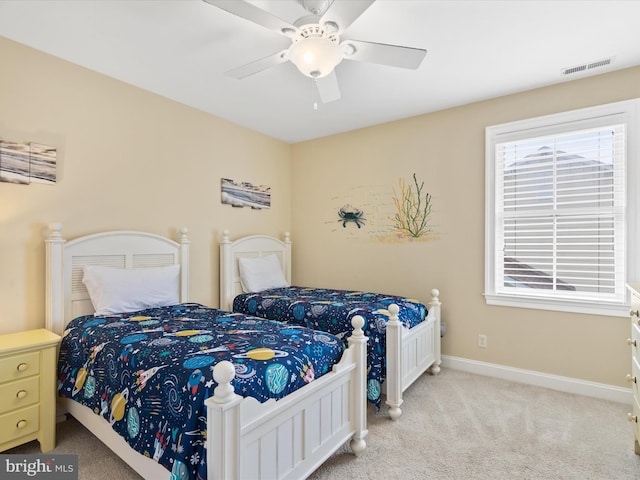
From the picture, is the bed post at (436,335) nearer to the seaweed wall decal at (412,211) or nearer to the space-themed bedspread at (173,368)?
the seaweed wall decal at (412,211)

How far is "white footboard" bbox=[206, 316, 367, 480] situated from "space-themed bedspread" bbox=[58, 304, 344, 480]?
0.24 feet

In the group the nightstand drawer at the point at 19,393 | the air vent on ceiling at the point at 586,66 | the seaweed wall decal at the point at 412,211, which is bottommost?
the nightstand drawer at the point at 19,393

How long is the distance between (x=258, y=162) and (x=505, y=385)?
3.36m

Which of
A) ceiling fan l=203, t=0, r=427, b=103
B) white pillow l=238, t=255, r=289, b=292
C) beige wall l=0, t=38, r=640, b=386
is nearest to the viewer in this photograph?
ceiling fan l=203, t=0, r=427, b=103

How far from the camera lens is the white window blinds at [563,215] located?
2.67m

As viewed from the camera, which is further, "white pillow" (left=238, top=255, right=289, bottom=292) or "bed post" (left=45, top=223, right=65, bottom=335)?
"white pillow" (left=238, top=255, right=289, bottom=292)

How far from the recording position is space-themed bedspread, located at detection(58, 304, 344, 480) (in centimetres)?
136

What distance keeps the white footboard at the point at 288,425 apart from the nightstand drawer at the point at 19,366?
1.43 m

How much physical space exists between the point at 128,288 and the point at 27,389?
Result: 0.82 meters

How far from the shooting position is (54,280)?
7.66 feet

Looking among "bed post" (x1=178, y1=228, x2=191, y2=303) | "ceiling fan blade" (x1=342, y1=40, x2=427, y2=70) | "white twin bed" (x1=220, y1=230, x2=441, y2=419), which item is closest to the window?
"white twin bed" (x1=220, y1=230, x2=441, y2=419)

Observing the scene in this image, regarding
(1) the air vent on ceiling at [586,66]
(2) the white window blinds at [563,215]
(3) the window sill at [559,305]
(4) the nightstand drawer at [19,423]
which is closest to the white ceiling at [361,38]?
(1) the air vent on ceiling at [586,66]

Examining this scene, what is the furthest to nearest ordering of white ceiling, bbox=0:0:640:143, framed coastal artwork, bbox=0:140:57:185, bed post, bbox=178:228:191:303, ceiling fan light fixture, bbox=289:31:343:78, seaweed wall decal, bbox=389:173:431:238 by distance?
seaweed wall decal, bbox=389:173:431:238 → bed post, bbox=178:228:191:303 → framed coastal artwork, bbox=0:140:57:185 → white ceiling, bbox=0:0:640:143 → ceiling fan light fixture, bbox=289:31:343:78

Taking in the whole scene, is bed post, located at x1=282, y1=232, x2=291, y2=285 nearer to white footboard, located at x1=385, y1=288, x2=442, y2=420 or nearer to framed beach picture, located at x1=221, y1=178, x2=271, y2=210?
framed beach picture, located at x1=221, y1=178, x2=271, y2=210
